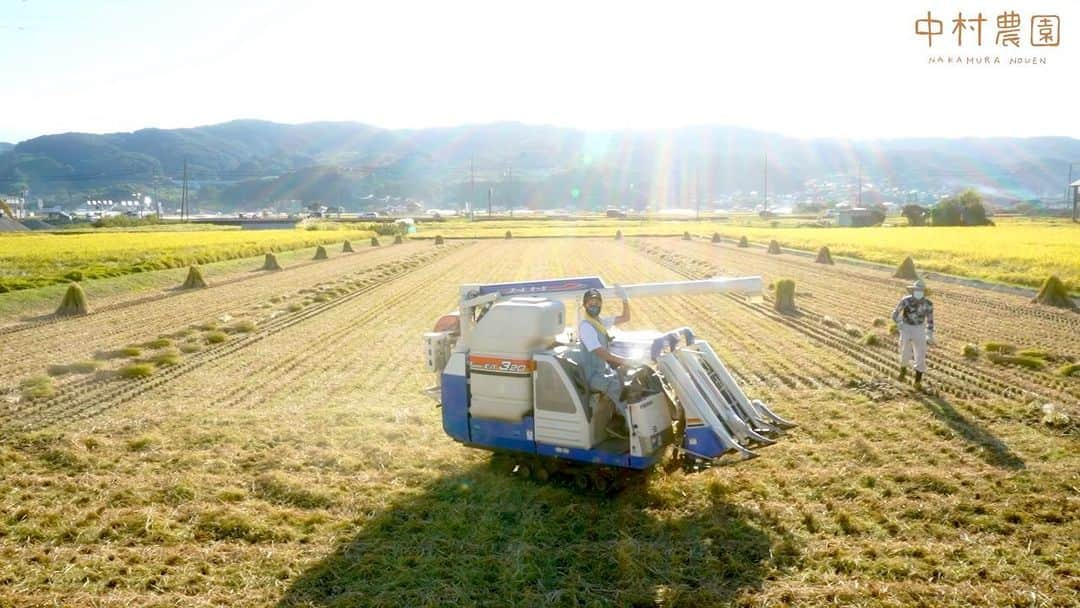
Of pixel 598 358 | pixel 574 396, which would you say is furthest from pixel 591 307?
pixel 574 396

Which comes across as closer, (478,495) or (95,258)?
(478,495)

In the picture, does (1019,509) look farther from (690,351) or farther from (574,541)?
(574,541)

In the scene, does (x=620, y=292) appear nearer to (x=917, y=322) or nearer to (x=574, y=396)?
(x=574, y=396)

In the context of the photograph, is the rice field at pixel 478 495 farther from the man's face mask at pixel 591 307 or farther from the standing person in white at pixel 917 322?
the man's face mask at pixel 591 307

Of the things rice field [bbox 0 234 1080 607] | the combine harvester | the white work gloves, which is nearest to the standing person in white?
rice field [bbox 0 234 1080 607]

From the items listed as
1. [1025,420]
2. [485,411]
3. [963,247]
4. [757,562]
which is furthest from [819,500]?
[963,247]

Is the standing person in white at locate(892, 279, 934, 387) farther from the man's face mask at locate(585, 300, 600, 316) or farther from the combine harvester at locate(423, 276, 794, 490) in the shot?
the man's face mask at locate(585, 300, 600, 316)
